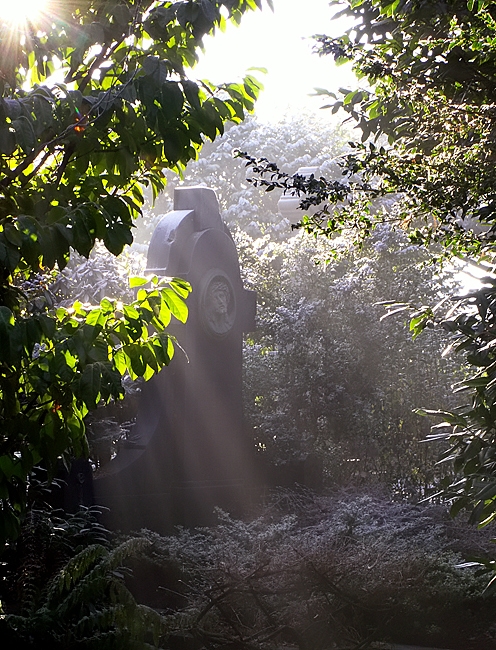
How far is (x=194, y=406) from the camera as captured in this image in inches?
371

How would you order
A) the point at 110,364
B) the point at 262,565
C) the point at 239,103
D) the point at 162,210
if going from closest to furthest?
the point at 110,364, the point at 239,103, the point at 262,565, the point at 162,210

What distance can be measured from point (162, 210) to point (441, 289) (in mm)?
22310

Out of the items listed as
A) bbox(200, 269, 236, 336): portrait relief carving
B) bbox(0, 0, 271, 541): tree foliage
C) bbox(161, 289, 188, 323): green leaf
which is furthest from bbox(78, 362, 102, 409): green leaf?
bbox(200, 269, 236, 336): portrait relief carving

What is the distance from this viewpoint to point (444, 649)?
4.80 meters

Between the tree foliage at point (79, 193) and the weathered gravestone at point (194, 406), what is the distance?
5.72m

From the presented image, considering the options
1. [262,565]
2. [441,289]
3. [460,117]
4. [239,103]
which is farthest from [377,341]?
[239,103]

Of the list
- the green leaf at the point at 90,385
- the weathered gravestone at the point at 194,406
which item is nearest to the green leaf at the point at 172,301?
the green leaf at the point at 90,385

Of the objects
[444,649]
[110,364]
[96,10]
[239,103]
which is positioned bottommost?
[444,649]

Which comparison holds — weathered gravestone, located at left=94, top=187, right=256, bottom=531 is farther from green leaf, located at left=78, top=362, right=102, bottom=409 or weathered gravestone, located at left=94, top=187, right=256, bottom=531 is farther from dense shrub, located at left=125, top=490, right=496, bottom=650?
green leaf, located at left=78, top=362, right=102, bottom=409

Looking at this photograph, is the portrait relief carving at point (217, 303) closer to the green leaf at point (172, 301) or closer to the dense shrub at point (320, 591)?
the dense shrub at point (320, 591)

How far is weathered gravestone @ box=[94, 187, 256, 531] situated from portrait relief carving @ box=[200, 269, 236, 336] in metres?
0.01

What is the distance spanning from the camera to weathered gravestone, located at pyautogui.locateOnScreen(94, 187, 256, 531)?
27.8ft

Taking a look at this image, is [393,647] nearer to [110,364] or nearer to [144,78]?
[110,364]

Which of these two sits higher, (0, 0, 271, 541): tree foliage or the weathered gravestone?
the weathered gravestone
